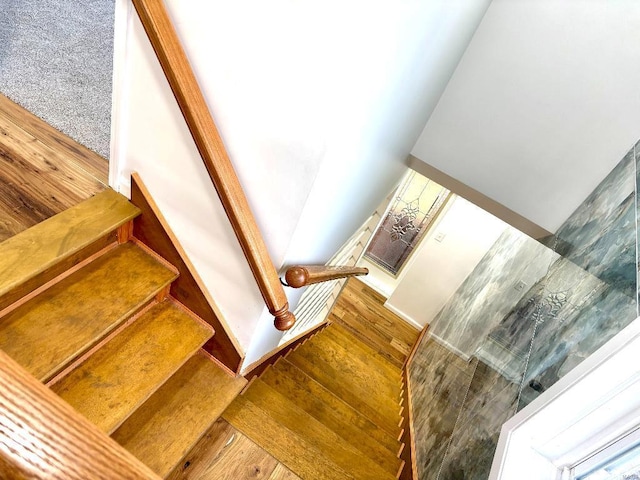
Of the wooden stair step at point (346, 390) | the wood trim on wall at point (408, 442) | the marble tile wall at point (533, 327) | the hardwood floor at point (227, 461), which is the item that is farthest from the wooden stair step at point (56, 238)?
the wood trim on wall at point (408, 442)

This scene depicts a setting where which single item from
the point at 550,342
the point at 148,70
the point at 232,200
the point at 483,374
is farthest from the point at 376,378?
the point at 148,70

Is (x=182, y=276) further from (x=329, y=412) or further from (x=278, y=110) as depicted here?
(x=329, y=412)

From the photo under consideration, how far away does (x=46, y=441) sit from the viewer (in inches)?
18.7

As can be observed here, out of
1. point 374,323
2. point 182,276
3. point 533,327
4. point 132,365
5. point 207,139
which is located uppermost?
point 207,139

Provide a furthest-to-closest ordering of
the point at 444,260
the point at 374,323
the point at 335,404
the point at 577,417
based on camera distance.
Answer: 1. the point at 374,323
2. the point at 444,260
3. the point at 335,404
4. the point at 577,417

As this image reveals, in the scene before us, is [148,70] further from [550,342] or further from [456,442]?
[456,442]

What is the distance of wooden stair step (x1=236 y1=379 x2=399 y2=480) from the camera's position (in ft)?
7.06

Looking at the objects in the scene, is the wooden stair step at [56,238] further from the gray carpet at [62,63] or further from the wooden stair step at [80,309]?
the gray carpet at [62,63]

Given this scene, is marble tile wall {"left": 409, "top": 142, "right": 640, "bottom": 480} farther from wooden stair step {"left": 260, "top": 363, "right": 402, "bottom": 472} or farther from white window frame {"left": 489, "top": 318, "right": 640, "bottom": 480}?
wooden stair step {"left": 260, "top": 363, "right": 402, "bottom": 472}

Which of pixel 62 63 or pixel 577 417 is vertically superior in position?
pixel 577 417

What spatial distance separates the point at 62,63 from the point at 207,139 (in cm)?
168

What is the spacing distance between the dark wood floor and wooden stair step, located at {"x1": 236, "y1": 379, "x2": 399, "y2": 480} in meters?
1.20

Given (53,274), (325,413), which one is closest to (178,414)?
(53,274)

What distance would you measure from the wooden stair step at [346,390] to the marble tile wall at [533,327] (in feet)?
0.99
